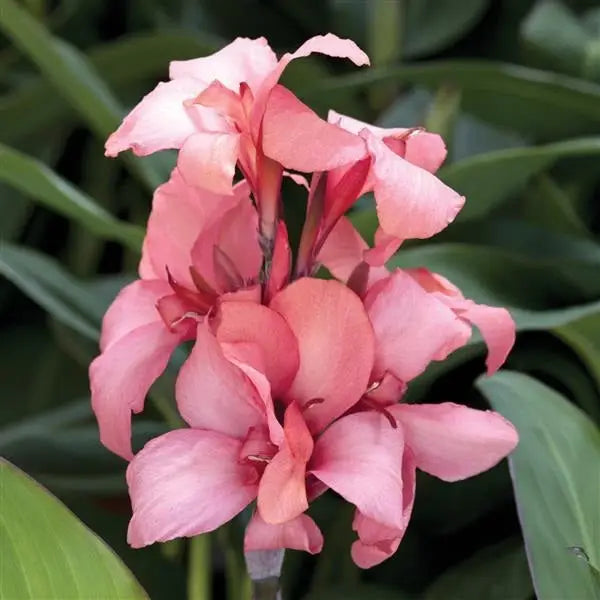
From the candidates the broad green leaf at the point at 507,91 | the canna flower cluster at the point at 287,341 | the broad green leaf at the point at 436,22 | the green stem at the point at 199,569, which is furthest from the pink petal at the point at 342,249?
the broad green leaf at the point at 436,22

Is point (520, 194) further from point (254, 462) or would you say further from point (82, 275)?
point (254, 462)

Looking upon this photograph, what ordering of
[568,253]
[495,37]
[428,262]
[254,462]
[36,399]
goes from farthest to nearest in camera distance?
[495,37] → [36,399] → [568,253] → [428,262] → [254,462]

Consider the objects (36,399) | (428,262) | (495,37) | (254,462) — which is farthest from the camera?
(495,37)

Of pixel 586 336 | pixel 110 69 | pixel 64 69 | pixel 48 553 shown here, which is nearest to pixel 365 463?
pixel 48 553

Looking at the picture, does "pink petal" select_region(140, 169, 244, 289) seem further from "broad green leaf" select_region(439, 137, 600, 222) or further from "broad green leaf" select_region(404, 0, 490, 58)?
"broad green leaf" select_region(404, 0, 490, 58)

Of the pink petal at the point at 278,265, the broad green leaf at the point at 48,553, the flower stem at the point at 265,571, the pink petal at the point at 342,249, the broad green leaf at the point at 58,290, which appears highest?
the pink petal at the point at 278,265

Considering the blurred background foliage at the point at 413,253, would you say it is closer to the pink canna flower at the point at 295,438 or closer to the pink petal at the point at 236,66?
the pink canna flower at the point at 295,438

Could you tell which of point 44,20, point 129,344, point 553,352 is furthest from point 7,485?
point 44,20

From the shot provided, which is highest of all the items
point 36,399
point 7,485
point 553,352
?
point 7,485

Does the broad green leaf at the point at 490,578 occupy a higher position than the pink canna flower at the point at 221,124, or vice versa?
the pink canna flower at the point at 221,124
